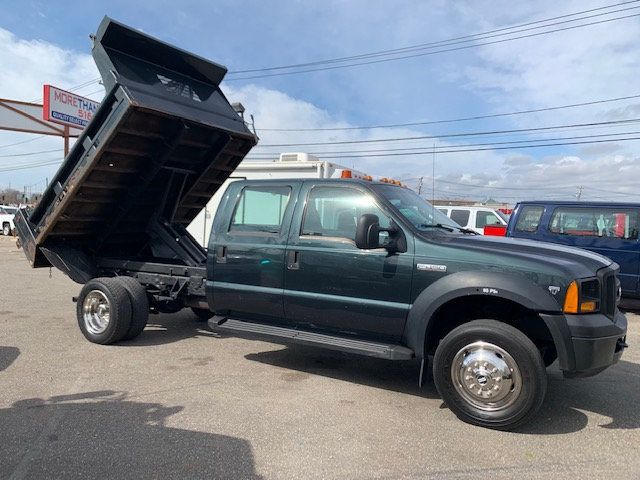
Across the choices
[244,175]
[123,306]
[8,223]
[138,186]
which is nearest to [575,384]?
[123,306]

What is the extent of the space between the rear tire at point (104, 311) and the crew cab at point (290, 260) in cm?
2

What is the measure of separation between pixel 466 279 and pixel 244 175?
7632 millimetres

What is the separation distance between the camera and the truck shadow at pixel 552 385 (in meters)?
4.22

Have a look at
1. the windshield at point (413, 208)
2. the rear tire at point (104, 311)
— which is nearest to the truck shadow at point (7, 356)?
the rear tire at point (104, 311)

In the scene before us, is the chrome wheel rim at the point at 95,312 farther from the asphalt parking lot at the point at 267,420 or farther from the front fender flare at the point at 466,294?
the front fender flare at the point at 466,294

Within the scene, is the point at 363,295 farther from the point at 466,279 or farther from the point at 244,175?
the point at 244,175

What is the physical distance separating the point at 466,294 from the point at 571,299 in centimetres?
75

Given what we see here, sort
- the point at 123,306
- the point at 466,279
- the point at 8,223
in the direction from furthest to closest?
the point at 8,223
the point at 123,306
the point at 466,279

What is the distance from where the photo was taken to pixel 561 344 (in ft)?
12.6

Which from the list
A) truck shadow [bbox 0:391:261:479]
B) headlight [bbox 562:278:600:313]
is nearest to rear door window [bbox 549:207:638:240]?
headlight [bbox 562:278:600:313]

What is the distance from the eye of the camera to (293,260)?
16.2ft

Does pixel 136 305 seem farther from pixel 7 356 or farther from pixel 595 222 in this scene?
pixel 595 222

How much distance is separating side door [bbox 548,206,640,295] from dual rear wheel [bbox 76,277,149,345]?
714 cm

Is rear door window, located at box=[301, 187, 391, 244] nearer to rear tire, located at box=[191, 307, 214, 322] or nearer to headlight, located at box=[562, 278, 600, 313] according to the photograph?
headlight, located at box=[562, 278, 600, 313]
